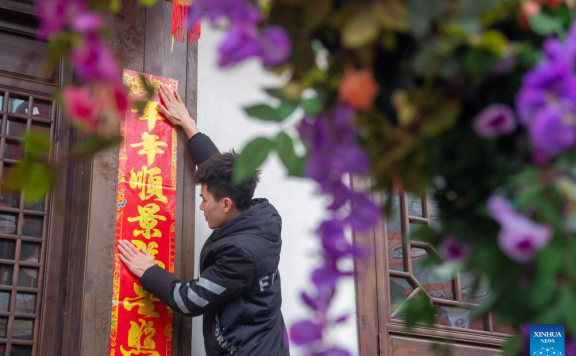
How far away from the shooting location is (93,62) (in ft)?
2.45

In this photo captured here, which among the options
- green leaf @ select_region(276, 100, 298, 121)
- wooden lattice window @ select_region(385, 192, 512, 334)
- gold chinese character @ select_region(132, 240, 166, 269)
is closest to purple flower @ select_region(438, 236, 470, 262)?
green leaf @ select_region(276, 100, 298, 121)

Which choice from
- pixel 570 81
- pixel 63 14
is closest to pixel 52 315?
pixel 63 14

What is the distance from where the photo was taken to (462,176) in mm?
838

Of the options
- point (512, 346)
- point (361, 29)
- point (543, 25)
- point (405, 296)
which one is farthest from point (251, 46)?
point (405, 296)

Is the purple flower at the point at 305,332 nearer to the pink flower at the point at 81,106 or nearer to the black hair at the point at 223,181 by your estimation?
the pink flower at the point at 81,106

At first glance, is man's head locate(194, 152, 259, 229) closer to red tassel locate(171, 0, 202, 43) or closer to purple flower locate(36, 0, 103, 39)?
red tassel locate(171, 0, 202, 43)

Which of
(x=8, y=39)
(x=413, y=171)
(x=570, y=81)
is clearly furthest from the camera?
(x=8, y=39)

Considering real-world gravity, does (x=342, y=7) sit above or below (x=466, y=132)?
above

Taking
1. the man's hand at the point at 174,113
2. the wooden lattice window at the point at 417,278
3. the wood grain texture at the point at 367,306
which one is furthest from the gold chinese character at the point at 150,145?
the wooden lattice window at the point at 417,278

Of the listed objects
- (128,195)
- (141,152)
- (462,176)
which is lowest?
(462,176)

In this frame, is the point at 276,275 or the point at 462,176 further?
the point at 276,275

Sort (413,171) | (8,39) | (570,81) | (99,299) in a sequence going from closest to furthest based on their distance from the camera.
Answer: (570,81) → (413,171) → (99,299) → (8,39)

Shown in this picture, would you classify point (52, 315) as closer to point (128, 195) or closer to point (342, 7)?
point (128, 195)

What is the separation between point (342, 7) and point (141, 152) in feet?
8.24
